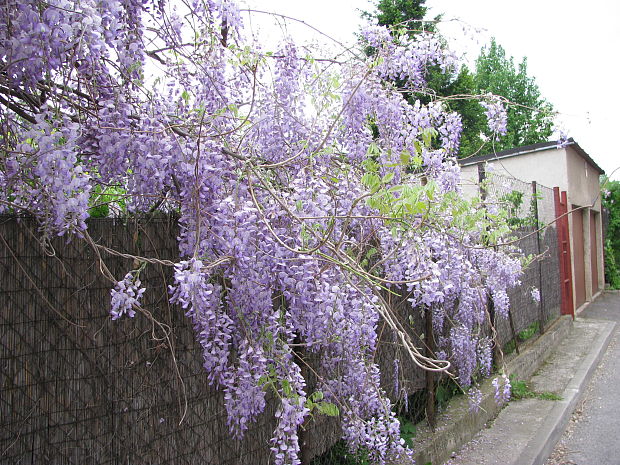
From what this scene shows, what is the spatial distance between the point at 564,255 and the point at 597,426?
623cm

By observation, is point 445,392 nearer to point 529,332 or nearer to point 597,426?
point 597,426

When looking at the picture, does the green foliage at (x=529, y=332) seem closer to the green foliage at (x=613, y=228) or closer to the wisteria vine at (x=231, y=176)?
the wisteria vine at (x=231, y=176)

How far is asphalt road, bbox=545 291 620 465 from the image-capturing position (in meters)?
4.67

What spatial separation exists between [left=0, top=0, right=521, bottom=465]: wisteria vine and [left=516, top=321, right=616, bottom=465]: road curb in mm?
1828

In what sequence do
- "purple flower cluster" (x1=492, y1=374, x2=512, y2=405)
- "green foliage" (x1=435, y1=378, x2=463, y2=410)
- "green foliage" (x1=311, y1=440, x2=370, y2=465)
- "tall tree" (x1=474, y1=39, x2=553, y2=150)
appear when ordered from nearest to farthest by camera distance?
"green foliage" (x1=311, y1=440, x2=370, y2=465) → "purple flower cluster" (x1=492, y1=374, x2=512, y2=405) → "green foliage" (x1=435, y1=378, x2=463, y2=410) → "tall tree" (x1=474, y1=39, x2=553, y2=150)

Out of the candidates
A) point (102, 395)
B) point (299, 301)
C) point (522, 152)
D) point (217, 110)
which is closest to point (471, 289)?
point (299, 301)

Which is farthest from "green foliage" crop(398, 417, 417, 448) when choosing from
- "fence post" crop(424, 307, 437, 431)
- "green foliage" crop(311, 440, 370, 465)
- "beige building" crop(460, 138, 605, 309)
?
"beige building" crop(460, 138, 605, 309)

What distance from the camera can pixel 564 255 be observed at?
36.1ft

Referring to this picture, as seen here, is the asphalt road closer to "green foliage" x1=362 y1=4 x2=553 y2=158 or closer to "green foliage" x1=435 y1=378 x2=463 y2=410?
"green foliage" x1=435 y1=378 x2=463 y2=410

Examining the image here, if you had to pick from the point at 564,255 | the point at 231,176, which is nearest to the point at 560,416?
the point at 231,176

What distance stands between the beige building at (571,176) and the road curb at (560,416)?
4.06 m

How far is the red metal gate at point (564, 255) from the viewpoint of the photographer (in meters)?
10.6

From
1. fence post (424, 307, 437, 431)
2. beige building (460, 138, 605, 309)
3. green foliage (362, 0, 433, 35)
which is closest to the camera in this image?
fence post (424, 307, 437, 431)

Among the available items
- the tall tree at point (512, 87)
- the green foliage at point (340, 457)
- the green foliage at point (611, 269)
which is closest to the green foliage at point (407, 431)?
the green foliage at point (340, 457)
